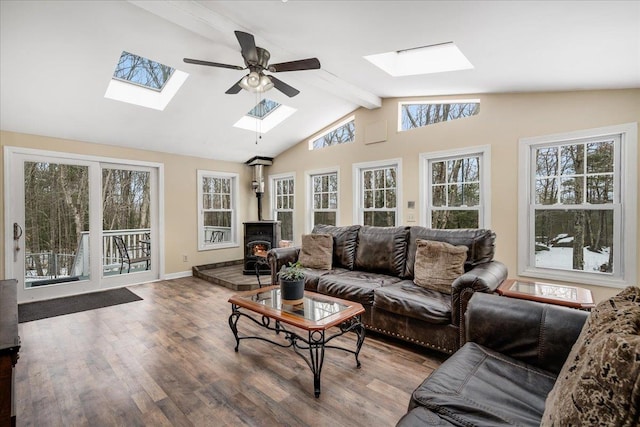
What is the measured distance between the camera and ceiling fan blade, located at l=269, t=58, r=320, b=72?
2650 millimetres

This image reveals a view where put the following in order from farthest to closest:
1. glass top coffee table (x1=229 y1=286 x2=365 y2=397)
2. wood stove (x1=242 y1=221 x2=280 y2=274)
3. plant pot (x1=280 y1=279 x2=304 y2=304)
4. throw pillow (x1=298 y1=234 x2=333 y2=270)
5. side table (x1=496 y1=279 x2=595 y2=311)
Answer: wood stove (x1=242 y1=221 x2=280 y2=274) → throw pillow (x1=298 y1=234 x2=333 y2=270) → plant pot (x1=280 y1=279 x2=304 y2=304) → side table (x1=496 y1=279 x2=595 y2=311) → glass top coffee table (x1=229 y1=286 x2=365 y2=397)

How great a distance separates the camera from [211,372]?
2354 millimetres

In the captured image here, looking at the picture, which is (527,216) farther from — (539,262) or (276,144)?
(276,144)

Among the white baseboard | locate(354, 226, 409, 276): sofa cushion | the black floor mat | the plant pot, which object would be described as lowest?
the black floor mat

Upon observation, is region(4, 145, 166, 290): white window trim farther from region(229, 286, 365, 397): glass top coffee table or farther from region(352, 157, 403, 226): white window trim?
region(352, 157, 403, 226): white window trim

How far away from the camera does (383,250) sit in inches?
142

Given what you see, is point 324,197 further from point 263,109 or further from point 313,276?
point 313,276

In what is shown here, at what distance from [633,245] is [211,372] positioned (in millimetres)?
3991

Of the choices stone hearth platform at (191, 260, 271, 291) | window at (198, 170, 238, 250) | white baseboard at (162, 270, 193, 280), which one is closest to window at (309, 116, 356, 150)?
window at (198, 170, 238, 250)

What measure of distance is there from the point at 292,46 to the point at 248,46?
698mm

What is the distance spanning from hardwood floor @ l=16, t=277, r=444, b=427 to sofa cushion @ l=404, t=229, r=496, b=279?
0.93 meters

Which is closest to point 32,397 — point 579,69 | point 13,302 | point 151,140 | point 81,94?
point 13,302

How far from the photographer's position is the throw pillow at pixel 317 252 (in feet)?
12.7

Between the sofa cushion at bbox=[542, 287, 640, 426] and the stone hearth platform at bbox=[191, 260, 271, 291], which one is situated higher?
the sofa cushion at bbox=[542, 287, 640, 426]
